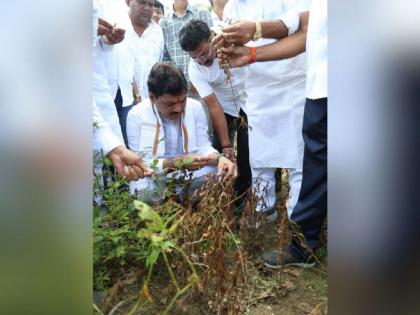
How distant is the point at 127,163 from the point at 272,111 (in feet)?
1.97

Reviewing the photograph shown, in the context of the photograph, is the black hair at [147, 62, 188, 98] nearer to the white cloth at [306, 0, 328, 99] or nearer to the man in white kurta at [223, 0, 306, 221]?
the man in white kurta at [223, 0, 306, 221]

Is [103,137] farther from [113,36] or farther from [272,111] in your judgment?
[272,111]

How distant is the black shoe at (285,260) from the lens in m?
2.11

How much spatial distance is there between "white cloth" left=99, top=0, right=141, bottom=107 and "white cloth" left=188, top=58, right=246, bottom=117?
224 millimetres

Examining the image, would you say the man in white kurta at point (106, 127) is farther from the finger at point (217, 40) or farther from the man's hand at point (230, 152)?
the finger at point (217, 40)

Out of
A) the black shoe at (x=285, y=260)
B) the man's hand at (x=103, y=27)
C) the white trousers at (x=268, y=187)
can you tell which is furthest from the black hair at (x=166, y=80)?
the black shoe at (x=285, y=260)

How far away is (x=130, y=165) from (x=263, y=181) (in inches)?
20.7

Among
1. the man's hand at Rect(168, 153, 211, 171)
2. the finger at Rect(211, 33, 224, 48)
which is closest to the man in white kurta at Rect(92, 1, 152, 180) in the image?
the man's hand at Rect(168, 153, 211, 171)

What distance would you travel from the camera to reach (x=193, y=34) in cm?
205

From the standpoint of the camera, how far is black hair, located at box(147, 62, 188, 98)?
204cm
